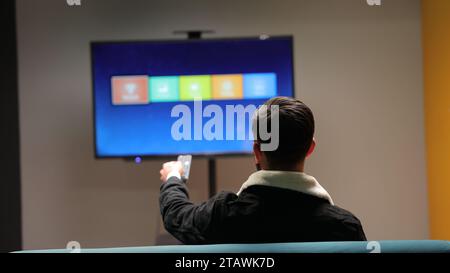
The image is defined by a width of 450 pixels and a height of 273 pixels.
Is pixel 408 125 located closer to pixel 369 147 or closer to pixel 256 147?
pixel 369 147

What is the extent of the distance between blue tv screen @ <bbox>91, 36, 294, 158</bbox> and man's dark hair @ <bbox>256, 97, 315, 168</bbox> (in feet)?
5.38

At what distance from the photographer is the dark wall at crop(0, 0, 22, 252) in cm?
321

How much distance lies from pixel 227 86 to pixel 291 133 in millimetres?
1724

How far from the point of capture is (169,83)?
3096mm

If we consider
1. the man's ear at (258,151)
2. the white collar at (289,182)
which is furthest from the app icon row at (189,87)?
the white collar at (289,182)

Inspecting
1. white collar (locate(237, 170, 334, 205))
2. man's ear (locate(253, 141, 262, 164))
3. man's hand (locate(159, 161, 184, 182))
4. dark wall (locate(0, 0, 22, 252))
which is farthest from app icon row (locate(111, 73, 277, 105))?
white collar (locate(237, 170, 334, 205))

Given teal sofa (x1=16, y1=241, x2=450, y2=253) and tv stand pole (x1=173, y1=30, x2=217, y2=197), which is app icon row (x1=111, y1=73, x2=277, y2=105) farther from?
teal sofa (x1=16, y1=241, x2=450, y2=253)

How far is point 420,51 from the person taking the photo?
333 centimetres

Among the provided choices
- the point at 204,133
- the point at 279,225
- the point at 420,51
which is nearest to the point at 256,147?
the point at 279,225

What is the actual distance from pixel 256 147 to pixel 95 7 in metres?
2.30

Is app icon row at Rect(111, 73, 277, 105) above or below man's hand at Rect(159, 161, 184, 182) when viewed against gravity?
above

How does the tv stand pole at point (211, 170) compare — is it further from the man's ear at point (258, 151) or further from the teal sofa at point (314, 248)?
the teal sofa at point (314, 248)

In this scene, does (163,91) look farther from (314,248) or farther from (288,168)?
(314,248)

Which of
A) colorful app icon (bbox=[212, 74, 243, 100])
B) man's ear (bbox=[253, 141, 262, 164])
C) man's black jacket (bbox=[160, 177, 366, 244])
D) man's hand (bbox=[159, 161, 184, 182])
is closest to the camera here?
man's black jacket (bbox=[160, 177, 366, 244])
